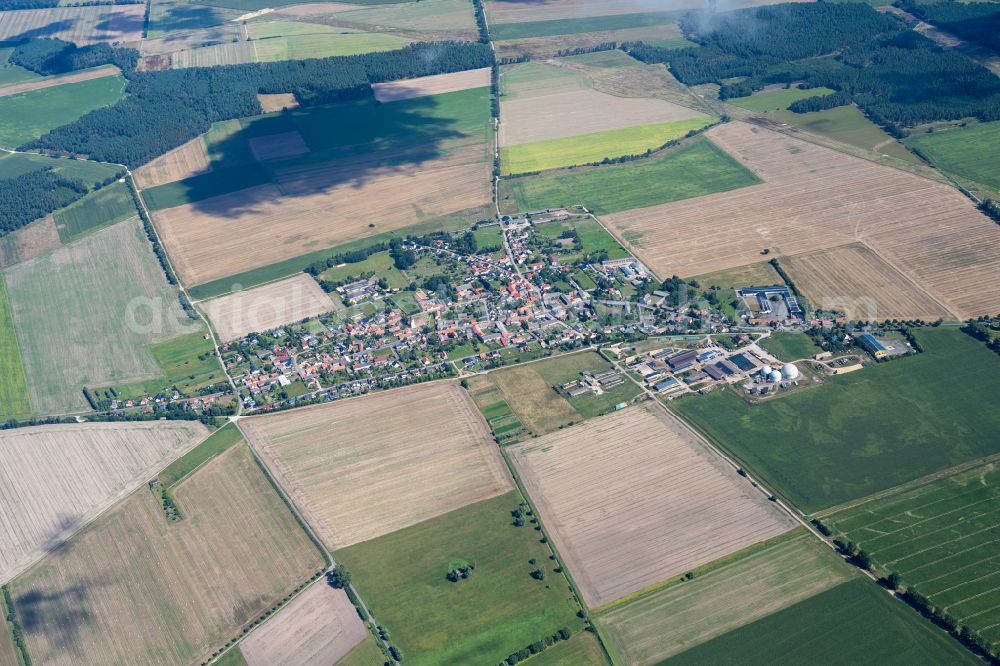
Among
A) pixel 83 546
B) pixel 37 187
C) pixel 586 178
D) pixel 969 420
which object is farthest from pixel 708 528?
pixel 37 187

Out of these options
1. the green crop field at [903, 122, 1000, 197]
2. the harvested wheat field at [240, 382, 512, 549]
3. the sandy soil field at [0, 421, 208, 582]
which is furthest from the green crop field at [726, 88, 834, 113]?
the sandy soil field at [0, 421, 208, 582]

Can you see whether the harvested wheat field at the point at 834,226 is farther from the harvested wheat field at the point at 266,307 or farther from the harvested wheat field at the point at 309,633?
the harvested wheat field at the point at 309,633

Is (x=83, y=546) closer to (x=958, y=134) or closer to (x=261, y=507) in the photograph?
(x=261, y=507)

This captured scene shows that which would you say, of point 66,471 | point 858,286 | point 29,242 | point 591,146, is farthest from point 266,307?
point 858,286

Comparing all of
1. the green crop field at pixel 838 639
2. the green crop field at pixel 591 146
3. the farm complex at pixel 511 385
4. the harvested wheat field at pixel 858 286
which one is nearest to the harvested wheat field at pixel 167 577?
the farm complex at pixel 511 385

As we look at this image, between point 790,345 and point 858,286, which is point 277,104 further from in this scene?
point 858,286

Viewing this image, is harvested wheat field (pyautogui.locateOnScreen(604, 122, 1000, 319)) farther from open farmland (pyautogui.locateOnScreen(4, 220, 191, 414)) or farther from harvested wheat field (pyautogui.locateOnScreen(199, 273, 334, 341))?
open farmland (pyautogui.locateOnScreen(4, 220, 191, 414))
